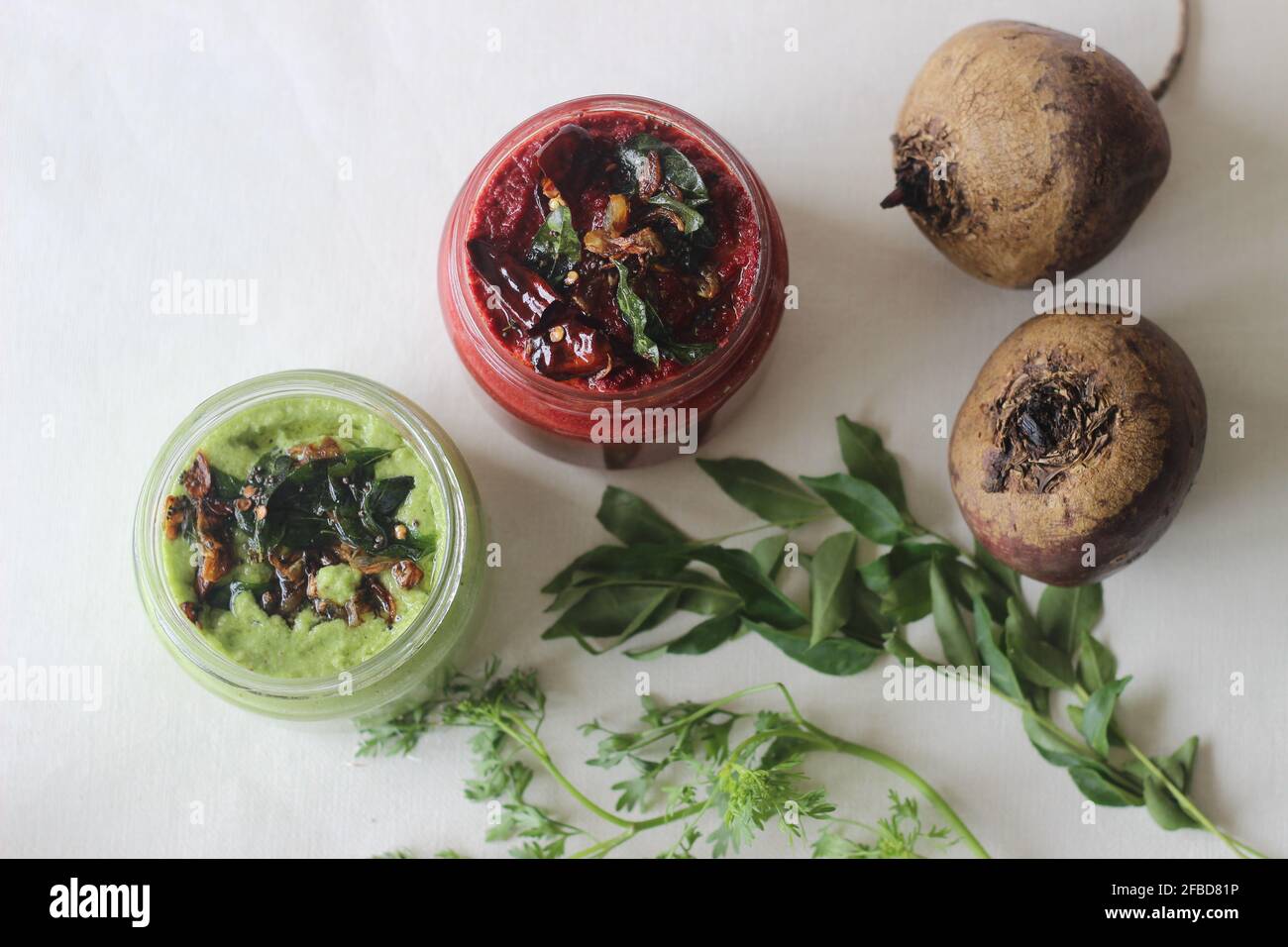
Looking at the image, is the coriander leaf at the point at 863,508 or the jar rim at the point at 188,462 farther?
the coriander leaf at the point at 863,508

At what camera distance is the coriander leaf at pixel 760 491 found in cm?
128

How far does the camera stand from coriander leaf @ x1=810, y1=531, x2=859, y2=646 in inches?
48.9

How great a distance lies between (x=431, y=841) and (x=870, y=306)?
0.77 metres

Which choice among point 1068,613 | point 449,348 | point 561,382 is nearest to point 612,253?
point 561,382

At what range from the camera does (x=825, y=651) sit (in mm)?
1263

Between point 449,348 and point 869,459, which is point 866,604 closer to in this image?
point 869,459

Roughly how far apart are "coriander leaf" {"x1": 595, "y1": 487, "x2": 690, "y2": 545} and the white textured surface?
0.08 feet

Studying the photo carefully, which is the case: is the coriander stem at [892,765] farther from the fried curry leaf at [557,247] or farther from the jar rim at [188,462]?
the fried curry leaf at [557,247]

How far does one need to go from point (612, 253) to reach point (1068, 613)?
2.13ft

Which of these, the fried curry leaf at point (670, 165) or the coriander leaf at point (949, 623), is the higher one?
the fried curry leaf at point (670, 165)

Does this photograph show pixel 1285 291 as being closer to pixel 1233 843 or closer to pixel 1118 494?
pixel 1118 494

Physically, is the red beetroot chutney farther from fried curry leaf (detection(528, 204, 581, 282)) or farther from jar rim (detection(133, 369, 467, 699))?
jar rim (detection(133, 369, 467, 699))

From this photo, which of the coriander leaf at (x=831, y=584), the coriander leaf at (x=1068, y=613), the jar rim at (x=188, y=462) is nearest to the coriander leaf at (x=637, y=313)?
the jar rim at (x=188, y=462)

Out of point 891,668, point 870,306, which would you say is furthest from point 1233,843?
point 870,306
